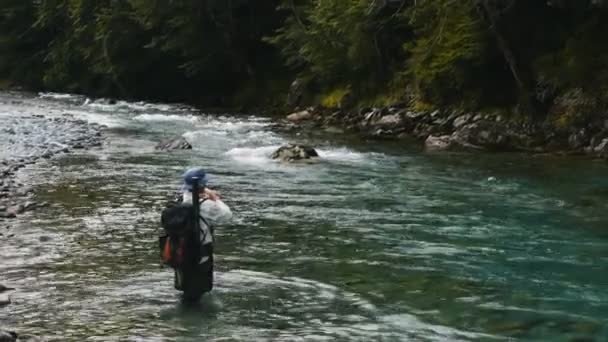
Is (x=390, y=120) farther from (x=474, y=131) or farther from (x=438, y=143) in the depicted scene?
(x=438, y=143)

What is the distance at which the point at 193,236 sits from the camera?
28.3 feet

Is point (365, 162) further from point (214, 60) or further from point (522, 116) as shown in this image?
point (214, 60)

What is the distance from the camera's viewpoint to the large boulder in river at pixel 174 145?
80.2 ft

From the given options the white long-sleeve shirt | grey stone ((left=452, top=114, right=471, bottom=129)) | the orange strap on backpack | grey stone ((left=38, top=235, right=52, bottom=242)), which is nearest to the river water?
grey stone ((left=38, top=235, right=52, bottom=242))

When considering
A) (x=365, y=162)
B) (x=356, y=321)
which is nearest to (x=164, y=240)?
(x=356, y=321)

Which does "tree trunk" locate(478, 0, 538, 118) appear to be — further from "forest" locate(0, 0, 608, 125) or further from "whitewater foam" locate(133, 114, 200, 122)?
"whitewater foam" locate(133, 114, 200, 122)

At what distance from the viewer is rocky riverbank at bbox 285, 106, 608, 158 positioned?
23719 millimetres

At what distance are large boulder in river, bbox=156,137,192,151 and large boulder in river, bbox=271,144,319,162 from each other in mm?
3312

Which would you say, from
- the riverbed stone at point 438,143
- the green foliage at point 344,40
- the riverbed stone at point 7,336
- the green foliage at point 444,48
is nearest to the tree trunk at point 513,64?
the green foliage at point 444,48

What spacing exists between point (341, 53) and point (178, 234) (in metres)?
28.2

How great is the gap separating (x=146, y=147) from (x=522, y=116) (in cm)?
1143

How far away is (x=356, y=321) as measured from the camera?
8.72 meters

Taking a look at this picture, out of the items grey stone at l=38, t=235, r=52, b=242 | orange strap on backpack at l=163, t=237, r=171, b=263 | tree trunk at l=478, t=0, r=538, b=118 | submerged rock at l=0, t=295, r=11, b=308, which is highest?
tree trunk at l=478, t=0, r=538, b=118

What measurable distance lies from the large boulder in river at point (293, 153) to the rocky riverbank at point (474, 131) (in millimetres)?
4394
